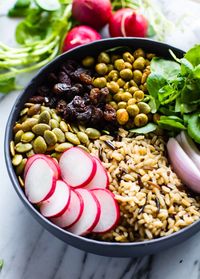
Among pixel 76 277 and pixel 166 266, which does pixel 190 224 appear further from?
pixel 76 277

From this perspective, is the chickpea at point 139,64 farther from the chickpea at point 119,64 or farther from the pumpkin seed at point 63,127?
the pumpkin seed at point 63,127

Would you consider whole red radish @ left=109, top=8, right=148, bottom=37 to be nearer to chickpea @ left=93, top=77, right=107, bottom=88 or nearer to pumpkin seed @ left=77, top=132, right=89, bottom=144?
chickpea @ left=93, top=77, right=107, bottom=88

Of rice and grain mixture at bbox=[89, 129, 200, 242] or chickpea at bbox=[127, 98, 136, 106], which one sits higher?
chickpea at bbox=[127, 98, 136, 106]

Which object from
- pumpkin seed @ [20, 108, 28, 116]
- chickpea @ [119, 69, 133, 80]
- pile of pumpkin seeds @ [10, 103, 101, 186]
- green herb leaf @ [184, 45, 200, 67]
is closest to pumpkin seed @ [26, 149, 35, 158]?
pile of pumpkin seeds @ [10, 103, 101, 186]

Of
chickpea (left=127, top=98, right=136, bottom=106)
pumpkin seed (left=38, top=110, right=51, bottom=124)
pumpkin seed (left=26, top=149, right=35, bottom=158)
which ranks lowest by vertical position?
pumpkin seed (left=26, top=149, right=35, bottom=158)

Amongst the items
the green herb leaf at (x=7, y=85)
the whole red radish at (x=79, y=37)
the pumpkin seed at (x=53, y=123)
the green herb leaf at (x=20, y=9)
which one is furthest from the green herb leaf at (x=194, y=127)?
the green herb leaf at (x=20, y=9)

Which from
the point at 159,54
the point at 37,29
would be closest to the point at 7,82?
the point at 37,29
